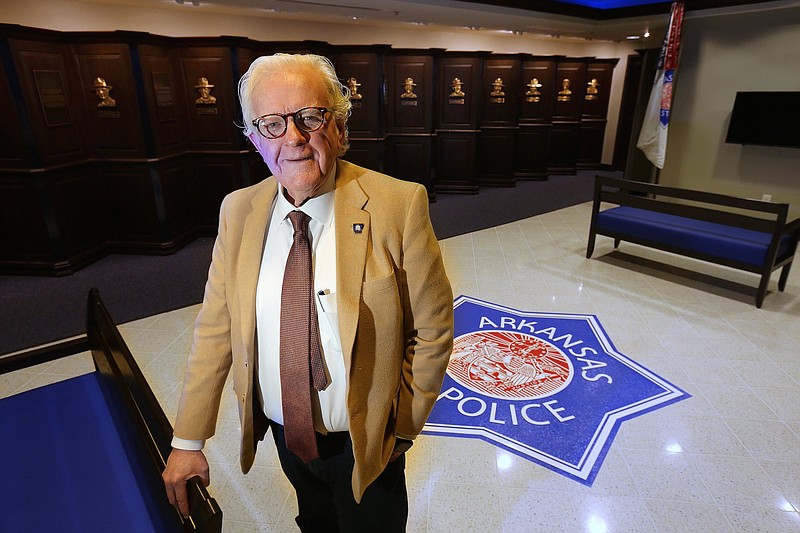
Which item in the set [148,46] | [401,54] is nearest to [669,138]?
[401,54]

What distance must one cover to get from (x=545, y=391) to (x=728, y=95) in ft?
19.0

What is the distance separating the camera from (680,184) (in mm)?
7125

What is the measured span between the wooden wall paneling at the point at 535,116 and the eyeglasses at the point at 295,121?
9.38 meters

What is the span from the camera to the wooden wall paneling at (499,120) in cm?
916

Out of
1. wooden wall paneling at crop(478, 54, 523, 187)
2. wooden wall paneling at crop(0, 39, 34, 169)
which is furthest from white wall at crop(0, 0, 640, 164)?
wooden wall paneling at crop(478, 54, 523, 187)

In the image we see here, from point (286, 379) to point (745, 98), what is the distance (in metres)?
7.39

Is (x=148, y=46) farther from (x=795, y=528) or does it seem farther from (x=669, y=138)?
(x=669, y=138)

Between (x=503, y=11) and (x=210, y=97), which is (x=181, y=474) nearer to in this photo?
(x=210, y=97)

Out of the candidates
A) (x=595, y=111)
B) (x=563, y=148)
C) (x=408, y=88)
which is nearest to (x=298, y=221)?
(x=408, y=88)

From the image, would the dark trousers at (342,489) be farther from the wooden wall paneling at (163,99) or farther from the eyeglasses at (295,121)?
the wooden wall paneling at (163,99)

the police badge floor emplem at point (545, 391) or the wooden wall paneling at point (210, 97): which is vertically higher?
the wooden wall paneling at point (210, 97)

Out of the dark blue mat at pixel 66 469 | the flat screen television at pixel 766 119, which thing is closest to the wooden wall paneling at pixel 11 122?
the dark blue mat at pixel 66 469

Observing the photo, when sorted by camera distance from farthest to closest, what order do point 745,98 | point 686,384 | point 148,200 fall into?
point 745,98 < point 148,200 < point 686,384

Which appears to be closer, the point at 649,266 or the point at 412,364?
the point at 412,364
